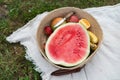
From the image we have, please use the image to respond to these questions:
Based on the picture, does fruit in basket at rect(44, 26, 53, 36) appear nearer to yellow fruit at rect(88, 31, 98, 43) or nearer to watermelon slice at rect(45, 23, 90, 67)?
watermelon slice at rect(45, 23, 90, 67)

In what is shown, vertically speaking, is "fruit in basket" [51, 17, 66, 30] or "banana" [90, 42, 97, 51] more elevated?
"fruit in basket" [51, 17, 66, 30]

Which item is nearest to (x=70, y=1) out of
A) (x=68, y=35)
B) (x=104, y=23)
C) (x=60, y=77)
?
(x=104, y=23)

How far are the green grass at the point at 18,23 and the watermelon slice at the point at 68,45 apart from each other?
0.24m

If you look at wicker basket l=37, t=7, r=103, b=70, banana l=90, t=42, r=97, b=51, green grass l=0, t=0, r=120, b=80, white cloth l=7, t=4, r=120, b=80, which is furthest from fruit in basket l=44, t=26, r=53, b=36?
banana l=90, t=42, r=97, b=51

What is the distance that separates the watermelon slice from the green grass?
24 centimetres

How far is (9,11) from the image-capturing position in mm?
2758

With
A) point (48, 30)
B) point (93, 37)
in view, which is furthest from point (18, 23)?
point (93, 37)

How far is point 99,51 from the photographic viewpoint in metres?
2.49

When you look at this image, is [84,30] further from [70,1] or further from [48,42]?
[70,1]

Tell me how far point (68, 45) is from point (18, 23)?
1.99 feet

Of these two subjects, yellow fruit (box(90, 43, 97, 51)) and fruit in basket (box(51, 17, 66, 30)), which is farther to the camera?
fruit in basket (box(51, 17, 66, 30))

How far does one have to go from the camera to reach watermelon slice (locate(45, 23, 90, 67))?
2271 millimetres

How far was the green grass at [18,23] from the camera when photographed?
2.41 m

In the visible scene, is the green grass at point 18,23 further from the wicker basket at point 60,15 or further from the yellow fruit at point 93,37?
the yellow fruit at point 93,37
